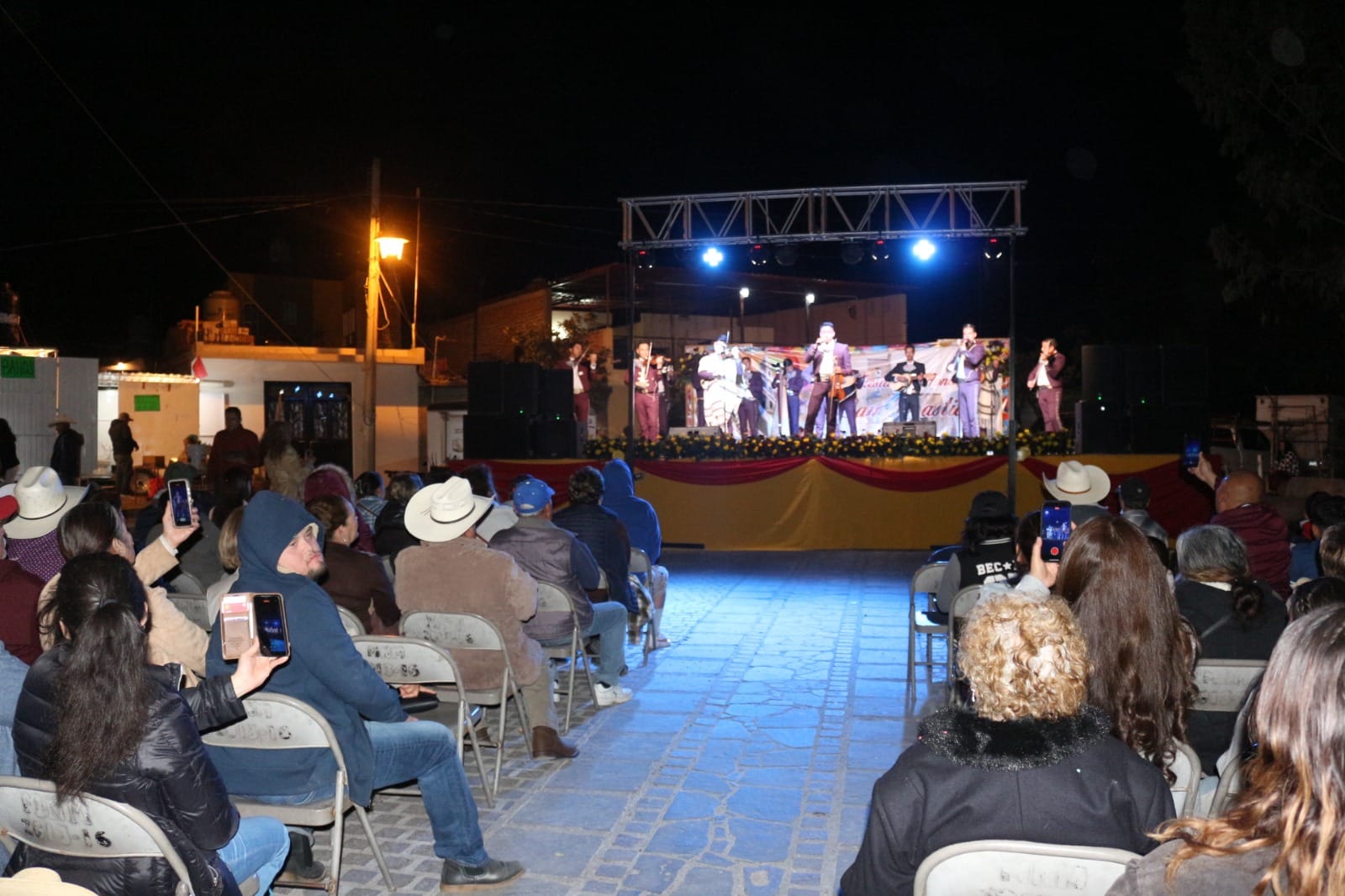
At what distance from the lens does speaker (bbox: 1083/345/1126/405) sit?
48.2ft

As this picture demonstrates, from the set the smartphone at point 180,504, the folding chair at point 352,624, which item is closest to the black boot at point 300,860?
the folding chair at point 352,624

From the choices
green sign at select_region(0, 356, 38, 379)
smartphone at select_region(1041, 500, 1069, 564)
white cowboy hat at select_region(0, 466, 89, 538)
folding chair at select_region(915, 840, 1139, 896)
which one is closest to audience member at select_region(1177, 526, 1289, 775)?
smartphone at select_region(1041, 500, 1069, 564)

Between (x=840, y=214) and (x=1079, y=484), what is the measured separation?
8637mm

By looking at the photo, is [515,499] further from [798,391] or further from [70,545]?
[798,391]

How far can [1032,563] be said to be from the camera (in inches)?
165

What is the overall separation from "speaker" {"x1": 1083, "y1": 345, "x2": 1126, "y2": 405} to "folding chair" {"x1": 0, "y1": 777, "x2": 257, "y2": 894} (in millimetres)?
14357

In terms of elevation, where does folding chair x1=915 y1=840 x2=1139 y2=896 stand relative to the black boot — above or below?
above

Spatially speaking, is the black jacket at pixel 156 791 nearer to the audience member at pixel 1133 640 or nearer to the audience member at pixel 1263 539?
the audience member at pixel 1133 640

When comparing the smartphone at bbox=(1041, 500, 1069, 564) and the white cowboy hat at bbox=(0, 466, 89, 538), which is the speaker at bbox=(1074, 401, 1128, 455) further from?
the white cowboy hat at bbox=(0, 466, 89, 538)

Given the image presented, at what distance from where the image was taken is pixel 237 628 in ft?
9.14

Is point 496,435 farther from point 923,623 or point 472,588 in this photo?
point 472,588

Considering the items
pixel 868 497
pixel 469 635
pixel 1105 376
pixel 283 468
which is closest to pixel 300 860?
pixel 469 635

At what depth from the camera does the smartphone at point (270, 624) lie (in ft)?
9.11

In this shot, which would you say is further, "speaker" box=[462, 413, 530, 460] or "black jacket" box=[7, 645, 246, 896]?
"speaker" box=[462, 413, 530, 460]
